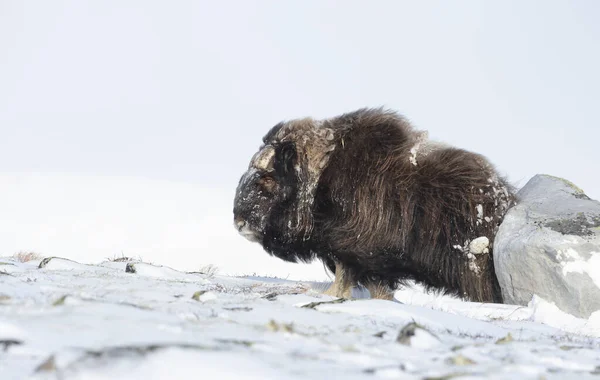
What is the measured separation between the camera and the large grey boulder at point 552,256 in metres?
5.21

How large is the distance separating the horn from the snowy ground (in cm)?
220

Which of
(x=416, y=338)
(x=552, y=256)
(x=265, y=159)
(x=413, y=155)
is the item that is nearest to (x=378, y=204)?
(x=413, y=155)

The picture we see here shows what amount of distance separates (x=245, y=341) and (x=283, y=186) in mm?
3616

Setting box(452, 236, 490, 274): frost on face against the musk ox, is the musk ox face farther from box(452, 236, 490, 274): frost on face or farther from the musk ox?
box(452, 236, 490, 274): frost on face

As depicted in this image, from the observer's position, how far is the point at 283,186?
6.15 meters

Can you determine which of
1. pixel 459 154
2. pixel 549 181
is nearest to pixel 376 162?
pixel 459 154

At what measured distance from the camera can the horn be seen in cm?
623

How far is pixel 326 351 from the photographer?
253 cm

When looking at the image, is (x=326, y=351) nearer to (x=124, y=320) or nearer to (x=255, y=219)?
(x=124, y=320)

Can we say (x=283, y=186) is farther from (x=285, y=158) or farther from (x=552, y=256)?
(x=552, y=256)

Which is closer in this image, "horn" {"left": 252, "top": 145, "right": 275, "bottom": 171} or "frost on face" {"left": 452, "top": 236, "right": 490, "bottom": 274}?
"frost on face" {"left": 452, "top": 236, "right": 490, "bottom": 274}

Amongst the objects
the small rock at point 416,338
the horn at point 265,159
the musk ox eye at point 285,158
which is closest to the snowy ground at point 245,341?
the small rock at point 416,338

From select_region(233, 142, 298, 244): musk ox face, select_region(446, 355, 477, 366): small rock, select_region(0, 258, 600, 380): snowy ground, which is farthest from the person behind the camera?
select_region(233, 142, 298, 244): musk ox face

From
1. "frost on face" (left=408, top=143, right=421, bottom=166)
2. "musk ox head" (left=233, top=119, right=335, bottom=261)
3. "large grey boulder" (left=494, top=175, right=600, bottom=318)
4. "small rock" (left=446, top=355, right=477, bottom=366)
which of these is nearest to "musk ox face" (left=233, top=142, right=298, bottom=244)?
"musk ox head" (left=233, top=119, right=335, bottom=261)
